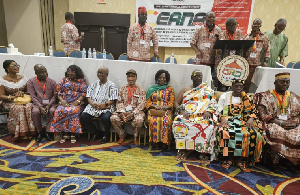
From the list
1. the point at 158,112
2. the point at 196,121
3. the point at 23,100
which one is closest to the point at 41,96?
the point at 23,100

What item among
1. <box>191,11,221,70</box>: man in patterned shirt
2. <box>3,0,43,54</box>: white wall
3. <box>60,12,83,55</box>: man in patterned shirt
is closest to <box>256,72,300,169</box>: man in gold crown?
<box>191,11,221,70</box>: man in patterned shirt

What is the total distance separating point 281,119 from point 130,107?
7.37 ft

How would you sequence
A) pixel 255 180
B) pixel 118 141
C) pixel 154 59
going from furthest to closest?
pixel 154 59 < pixel 118 141 < pixel 255 180

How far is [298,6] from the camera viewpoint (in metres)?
6.57

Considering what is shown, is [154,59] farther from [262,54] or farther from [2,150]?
[2,150]

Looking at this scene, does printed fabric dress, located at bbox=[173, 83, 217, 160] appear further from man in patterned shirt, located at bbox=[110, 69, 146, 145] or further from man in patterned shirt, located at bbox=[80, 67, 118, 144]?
man in patterned shirt, located at bbox=[80, 67, 118, 144]

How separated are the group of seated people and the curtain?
15.1 ft

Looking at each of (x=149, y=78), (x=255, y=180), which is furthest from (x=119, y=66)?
(x=255, y=180)

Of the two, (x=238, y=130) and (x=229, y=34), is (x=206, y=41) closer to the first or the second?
(x=229, y=34)

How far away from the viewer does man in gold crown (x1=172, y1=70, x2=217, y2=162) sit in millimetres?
2859

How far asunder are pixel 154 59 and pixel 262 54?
2299 mm

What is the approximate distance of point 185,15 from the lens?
681 centimetres

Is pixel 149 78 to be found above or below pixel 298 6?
below

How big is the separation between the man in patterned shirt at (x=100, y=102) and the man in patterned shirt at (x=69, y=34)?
78.6 inches
